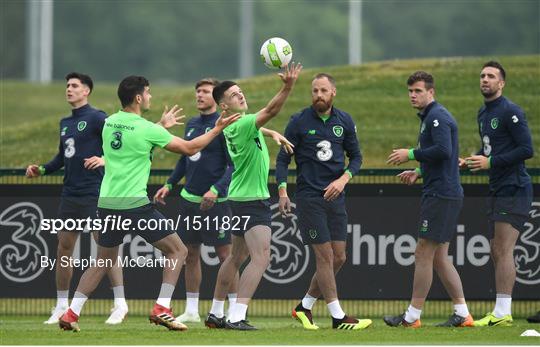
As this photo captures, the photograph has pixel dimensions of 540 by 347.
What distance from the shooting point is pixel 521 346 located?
446 inches

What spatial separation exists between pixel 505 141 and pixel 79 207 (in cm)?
457

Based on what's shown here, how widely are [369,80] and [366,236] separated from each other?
34.3ft

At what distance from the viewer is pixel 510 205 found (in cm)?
1365

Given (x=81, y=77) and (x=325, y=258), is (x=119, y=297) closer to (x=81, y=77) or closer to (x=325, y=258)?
(x=81, y=77)

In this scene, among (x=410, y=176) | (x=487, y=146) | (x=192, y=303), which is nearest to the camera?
(x=410, y=176)

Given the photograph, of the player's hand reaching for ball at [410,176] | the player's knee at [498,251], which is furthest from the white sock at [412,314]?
the player's hand reaching for ball at [410,176]

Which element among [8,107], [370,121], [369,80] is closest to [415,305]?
[370,121]

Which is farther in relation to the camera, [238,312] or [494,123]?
[494,123]

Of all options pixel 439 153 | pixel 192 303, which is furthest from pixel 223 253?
pixel 439 153

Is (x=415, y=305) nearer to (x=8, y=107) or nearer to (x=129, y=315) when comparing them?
(x=129, y=315)

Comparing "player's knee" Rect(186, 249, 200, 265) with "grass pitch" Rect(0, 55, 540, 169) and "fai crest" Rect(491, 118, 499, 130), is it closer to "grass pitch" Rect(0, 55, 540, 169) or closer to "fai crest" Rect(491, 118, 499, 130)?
"fai crest" Rect(491, 118, 499, 130)

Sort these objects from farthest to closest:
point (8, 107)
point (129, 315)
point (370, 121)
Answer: point (8, 107) → point (370, 121) → point (129, 315)

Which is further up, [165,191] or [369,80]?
[369,80]

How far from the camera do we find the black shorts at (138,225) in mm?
12375
